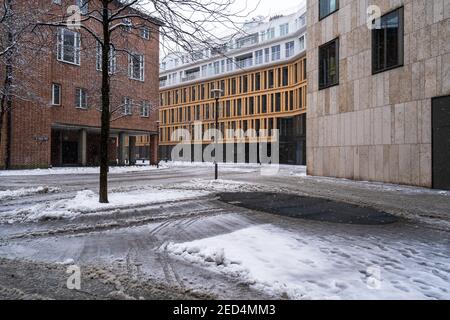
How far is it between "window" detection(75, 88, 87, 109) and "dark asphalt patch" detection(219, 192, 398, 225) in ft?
75.0

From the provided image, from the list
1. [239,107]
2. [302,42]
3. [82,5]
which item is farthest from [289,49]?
[82,5]

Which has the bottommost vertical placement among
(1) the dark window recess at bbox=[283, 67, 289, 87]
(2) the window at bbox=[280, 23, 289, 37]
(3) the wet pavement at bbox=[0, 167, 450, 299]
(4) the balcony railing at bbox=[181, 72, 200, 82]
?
(3) the wet pavement at bbox=[0, 167, 450, 299]

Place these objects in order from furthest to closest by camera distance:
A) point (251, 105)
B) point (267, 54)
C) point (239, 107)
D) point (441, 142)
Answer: point (239, 107), point (251, 105), point (267, 54), point (441, 142)

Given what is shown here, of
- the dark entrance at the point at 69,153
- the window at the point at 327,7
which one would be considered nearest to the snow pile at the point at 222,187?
the window at the point at 327,7

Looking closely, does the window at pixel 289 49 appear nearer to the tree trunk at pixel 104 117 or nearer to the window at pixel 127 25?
the window at pixel 127 25

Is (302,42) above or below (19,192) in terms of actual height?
above

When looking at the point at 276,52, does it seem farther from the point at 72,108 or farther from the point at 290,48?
the point at 72,108

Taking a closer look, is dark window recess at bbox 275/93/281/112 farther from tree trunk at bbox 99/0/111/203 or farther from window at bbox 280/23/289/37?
tree trunk at bbox 99/0/111/203

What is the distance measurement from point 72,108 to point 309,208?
85.6ft

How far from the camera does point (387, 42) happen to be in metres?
17.0

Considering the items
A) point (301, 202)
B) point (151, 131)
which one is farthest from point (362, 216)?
point (151, 131)

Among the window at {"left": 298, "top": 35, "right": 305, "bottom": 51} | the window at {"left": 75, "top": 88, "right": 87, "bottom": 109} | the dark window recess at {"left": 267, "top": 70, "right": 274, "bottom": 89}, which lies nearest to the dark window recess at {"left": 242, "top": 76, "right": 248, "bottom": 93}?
the dark window recess at {"left": 267, "top": 70, "right": 274, "bottom": 89}

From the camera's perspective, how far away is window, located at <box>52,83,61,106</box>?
2839 centimetres
